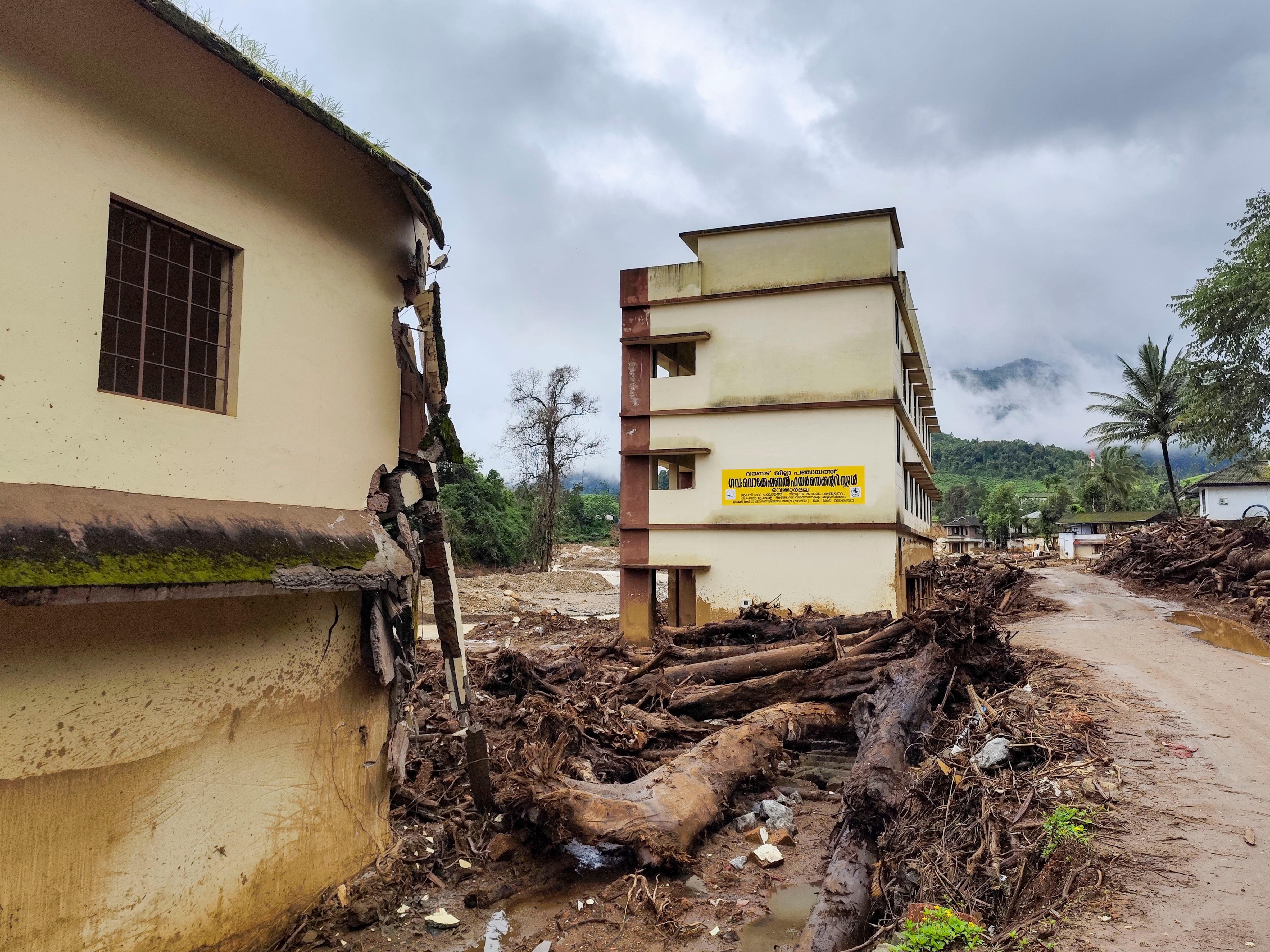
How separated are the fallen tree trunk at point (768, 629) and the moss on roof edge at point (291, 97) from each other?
825 centimetres

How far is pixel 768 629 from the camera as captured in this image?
1252 centimetres

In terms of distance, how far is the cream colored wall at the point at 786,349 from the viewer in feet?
55.0

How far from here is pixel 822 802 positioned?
27.1ft

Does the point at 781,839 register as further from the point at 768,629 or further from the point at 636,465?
the point at 636,465

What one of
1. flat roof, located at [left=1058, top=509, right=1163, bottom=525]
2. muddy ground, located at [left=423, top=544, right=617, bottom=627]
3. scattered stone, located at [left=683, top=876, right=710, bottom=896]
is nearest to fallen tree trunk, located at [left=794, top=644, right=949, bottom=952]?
scattered stone, located at [left=683, top=876, right=710, bottom=896]

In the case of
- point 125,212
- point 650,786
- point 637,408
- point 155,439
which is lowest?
point 650,786

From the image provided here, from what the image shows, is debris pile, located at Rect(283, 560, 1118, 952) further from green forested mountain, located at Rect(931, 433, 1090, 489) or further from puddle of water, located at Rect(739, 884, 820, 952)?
green forested mountain, located at Rect(931, 433, 1090, 489)

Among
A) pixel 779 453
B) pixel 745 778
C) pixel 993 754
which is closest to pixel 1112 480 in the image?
pixel 779 453

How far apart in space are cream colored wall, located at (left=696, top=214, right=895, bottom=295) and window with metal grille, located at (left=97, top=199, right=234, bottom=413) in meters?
14.2

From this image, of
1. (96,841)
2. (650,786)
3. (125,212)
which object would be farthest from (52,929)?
(650,786)

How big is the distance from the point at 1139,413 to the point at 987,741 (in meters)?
42.0

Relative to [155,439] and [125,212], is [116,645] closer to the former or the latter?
[155,439]

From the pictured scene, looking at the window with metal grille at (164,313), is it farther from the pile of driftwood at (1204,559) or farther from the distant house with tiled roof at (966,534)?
the distant house with tiled roof at (966,534)

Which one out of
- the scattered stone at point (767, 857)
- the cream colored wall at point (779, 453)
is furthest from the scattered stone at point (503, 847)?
the cream colored wall at point (779, 453)
